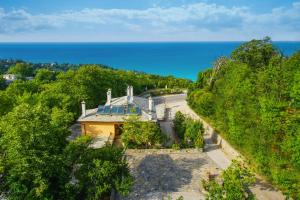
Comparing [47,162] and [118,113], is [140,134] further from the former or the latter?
[47,162]

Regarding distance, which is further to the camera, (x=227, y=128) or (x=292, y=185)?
(x=227, y=128)

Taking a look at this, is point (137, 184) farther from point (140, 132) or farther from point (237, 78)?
point (237, 78)

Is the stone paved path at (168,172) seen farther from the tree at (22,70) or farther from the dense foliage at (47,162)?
the tree at (22,70)

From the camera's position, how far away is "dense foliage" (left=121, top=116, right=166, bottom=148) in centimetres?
2575

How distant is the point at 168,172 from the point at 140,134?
497 cm

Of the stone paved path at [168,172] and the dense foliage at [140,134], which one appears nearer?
the stone paved path at [168,172]

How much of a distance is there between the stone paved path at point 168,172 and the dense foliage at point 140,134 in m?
0.92

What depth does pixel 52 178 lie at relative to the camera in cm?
1585

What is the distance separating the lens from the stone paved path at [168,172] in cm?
1895

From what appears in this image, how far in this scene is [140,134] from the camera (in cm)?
2577

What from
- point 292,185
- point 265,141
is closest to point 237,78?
point 265,141

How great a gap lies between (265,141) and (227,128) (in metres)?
7.51

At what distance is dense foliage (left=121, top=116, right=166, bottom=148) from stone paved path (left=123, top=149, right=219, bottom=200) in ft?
3.02

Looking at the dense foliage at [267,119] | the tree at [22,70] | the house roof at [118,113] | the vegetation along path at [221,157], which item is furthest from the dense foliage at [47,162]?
the tree at [22,70]
